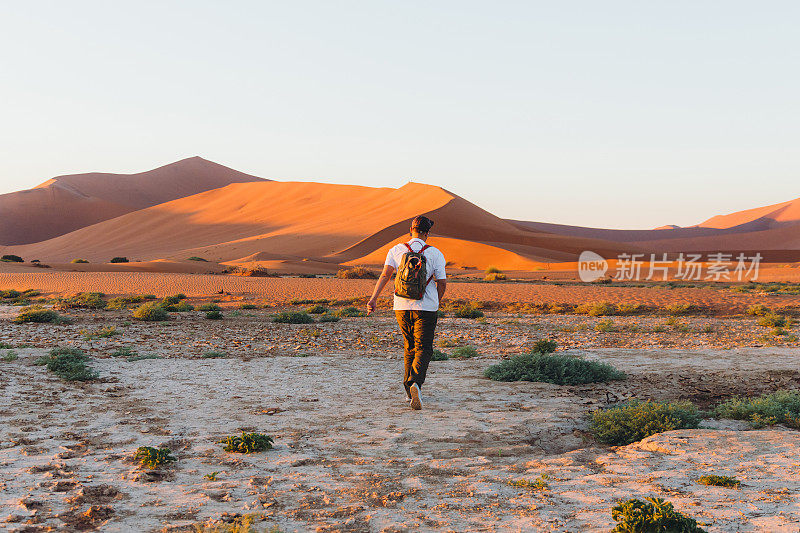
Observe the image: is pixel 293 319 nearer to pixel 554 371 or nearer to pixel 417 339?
pixel 554 371

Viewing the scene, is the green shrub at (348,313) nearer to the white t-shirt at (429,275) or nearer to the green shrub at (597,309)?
the green shrub at (597,309)

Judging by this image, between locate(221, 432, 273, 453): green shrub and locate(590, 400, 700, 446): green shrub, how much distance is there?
2.88 metres

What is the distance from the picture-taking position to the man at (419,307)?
20.3ft

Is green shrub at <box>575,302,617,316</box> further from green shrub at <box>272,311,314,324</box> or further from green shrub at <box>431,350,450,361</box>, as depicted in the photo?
green shrub at <box>431,350,450,361</box>

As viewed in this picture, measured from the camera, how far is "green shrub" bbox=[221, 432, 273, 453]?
4927 mm

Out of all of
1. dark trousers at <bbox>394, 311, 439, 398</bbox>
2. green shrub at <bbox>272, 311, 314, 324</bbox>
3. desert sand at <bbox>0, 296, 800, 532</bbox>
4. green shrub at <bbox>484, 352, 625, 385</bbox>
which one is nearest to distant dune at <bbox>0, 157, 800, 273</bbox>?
green shrub at <bbox>272, 311, 314, 324</bbox>

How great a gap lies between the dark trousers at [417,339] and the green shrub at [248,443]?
183 cm

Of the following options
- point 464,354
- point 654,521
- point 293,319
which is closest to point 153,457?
point 654,521

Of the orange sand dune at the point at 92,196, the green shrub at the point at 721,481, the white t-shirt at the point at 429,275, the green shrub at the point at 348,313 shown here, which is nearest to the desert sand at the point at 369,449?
the green shrub at the point at 721,481

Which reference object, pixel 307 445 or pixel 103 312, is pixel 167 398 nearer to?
pixel 307 445

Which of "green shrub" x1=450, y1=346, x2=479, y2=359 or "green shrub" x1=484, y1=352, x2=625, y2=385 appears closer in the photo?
"green shrub" x1=484, y1=352, x2=625, y2=385

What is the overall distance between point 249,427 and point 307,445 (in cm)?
85

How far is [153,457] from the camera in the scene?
14.9 ft

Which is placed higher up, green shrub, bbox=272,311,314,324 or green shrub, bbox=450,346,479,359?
green shrub, bbox=450,346,479,359
